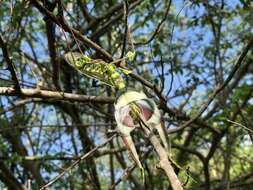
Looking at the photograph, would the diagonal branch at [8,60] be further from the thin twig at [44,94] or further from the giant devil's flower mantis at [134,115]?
the giant devil's flower mantis at [134,115]

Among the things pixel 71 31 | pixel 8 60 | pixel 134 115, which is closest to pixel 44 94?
pixel 8 60

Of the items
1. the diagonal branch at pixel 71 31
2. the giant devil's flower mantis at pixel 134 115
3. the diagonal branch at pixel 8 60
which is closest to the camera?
the giant devil's flower mantis at pixel 134 115

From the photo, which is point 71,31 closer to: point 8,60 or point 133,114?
point 8,60

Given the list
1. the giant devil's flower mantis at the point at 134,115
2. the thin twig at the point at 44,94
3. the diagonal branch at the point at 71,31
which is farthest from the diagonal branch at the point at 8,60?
the giant devil's flower mantis at the point at 134,115

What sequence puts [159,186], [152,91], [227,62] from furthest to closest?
[227,62] < [159,186] < [152,91]

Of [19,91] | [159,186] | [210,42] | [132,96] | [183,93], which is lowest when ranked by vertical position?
[132,96]

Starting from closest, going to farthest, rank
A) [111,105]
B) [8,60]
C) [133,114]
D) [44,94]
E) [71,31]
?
[133,114] < [71,31] < [8,60] < [44,94] < [111,105]

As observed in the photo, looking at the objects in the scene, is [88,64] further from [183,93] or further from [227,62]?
[227,62]

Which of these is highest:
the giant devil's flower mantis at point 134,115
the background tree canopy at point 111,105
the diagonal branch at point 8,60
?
the background tree canopy at point 111,105

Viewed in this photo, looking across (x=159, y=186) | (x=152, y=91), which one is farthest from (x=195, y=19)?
(x=152, y=91)

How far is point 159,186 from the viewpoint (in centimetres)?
584

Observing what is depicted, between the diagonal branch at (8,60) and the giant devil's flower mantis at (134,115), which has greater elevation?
the diagonal branch at (8,60)

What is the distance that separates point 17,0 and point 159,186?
2.83m

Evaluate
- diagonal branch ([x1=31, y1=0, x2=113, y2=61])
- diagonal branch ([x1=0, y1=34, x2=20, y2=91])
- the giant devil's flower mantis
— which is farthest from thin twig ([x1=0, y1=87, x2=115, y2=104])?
the giant devil's flower mantis
